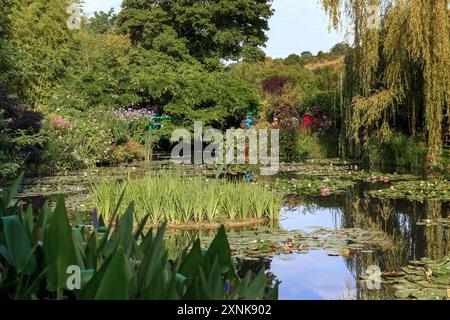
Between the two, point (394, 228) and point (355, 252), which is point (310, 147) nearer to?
point (394, 228)

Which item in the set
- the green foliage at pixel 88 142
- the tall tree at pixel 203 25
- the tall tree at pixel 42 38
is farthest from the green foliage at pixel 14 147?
the tall tree at pixel 203 25

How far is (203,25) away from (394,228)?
74.3ft

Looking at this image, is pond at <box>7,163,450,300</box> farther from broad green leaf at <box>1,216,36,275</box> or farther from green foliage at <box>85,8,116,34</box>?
green foliage at <box>85,8,116,34</box>

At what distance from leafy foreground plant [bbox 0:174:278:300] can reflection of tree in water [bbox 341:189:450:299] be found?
109 inches

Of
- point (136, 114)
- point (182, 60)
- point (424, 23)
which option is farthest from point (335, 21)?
point (182, 60)

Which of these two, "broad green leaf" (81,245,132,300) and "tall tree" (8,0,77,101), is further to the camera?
"tall tree" (8,0,77,101)

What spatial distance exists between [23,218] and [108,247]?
325 millimetres

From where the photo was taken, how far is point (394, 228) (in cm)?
698

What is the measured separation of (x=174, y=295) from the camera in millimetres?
1319

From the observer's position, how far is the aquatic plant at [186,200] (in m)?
7.13

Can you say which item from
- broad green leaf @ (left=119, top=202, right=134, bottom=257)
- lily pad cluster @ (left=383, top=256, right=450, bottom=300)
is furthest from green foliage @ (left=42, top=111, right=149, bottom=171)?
broad green leaf @ (left=119, top=202, right=134, bottom=257)

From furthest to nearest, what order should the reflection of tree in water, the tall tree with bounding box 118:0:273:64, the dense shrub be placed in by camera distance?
the dense shrub → the tall tree with bounding box 118:0:273:64 → the reflection of tree in water

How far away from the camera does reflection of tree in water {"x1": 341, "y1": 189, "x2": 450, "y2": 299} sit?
516 cm
